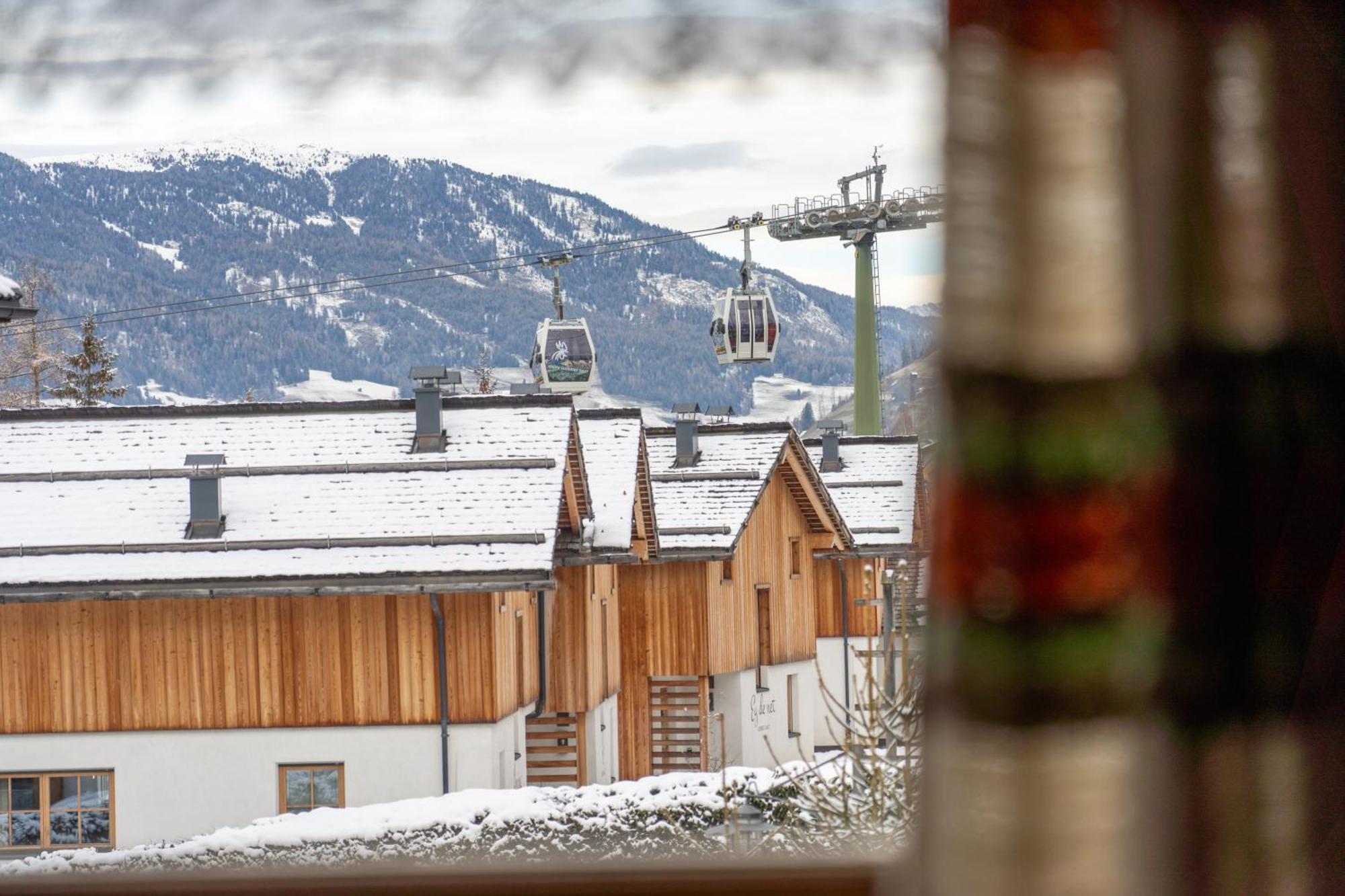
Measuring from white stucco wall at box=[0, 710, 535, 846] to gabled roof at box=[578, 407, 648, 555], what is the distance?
1.73 metres

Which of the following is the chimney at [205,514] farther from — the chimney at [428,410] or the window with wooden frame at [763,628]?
the window with wooden frame at [763,628]

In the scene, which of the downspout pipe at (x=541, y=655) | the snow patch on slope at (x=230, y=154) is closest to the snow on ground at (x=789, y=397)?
the downspout pipe at (x=541, y=655)

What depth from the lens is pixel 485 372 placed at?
17391mm

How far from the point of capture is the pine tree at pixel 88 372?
23.0m

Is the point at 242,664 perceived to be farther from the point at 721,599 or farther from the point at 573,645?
the point at 721,599

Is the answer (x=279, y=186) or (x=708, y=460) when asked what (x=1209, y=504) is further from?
(x=708, y=460)

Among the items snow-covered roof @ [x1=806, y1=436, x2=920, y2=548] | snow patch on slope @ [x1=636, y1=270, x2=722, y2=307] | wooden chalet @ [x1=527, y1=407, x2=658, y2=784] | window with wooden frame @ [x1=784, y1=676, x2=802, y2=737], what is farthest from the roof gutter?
window with wooden frame @ [x1=784, y1=676, x2=802, y2=737]

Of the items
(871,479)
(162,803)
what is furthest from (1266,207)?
(871,479)

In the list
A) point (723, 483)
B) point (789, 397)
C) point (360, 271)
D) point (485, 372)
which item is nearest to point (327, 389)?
point (360, 271)

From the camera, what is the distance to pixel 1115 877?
71cm

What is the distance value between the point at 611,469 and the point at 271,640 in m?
3.18

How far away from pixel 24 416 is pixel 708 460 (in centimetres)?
677

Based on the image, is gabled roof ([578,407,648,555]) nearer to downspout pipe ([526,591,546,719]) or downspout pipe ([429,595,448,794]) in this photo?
downspout pipe ([526,591,546,719])

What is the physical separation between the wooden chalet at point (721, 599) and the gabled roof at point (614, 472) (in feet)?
5.39
